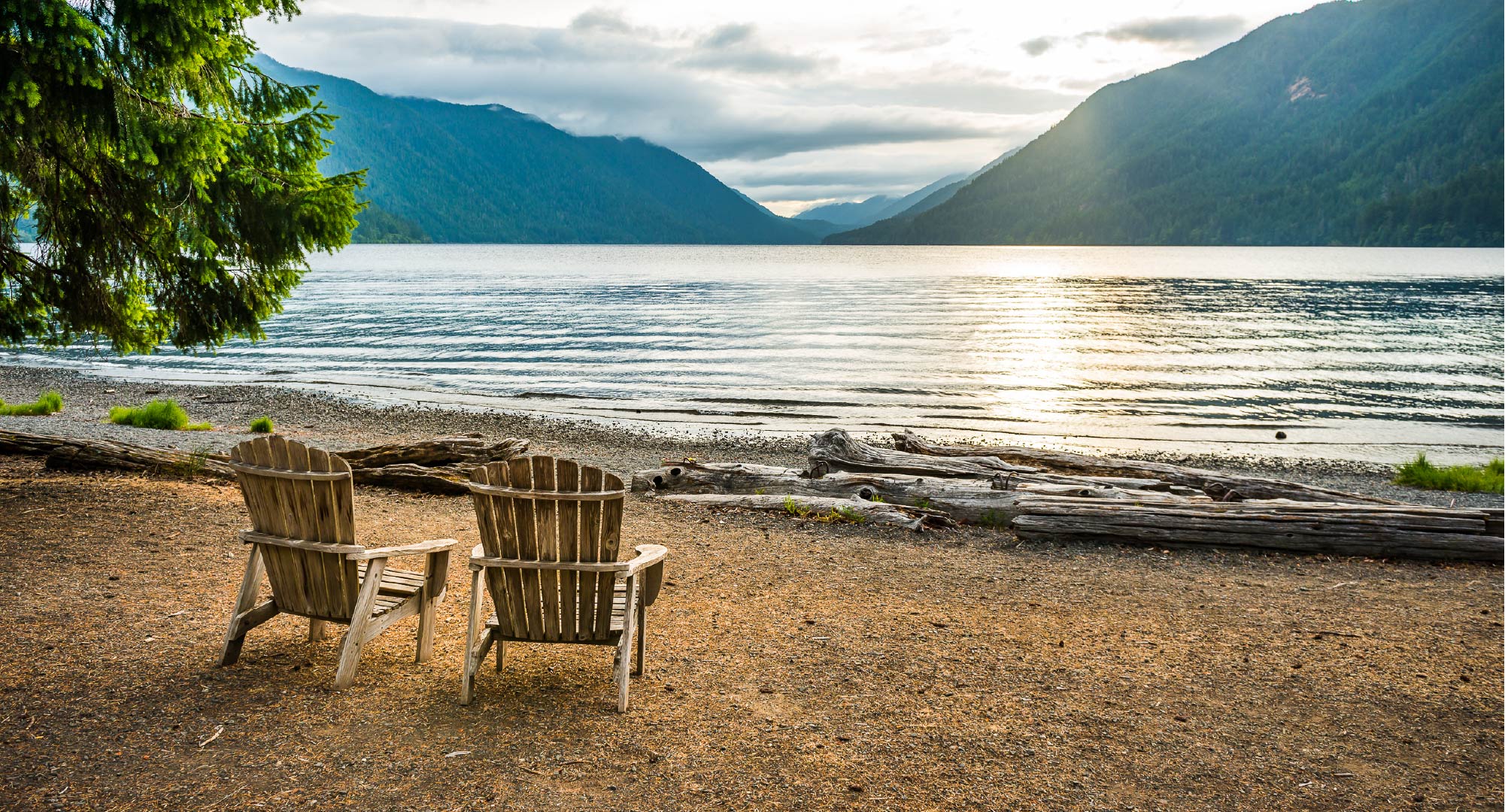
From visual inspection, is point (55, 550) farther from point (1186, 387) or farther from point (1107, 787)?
point (1186, 387)

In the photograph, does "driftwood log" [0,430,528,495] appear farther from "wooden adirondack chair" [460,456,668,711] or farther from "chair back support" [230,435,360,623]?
"wooden adirondack chair" [460,456,668,711]

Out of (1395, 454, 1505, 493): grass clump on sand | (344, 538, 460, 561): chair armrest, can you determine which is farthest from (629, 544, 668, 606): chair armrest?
(1395, 454, 1505, 493): grass clump on sand

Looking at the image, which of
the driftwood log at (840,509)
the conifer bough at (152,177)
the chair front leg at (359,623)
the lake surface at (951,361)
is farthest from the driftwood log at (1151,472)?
the chair front leg at (359,623)

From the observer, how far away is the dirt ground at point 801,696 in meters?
3.89

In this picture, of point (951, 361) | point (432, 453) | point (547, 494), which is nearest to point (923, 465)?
point (432, 453)

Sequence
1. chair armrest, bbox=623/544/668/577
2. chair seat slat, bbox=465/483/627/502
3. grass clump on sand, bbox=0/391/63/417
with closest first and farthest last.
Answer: chair seat slat, bbox=465/483/627/502 → chair armrest, bbox=623/544/668/577 → grass clump on sand, bbox=0/391/63/417

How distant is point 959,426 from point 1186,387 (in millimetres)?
8509

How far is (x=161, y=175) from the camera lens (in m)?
7.74

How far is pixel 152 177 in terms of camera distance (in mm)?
7945

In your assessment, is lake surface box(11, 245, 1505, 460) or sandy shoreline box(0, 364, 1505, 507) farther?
lake surface box(11, 245, 1505, 460)

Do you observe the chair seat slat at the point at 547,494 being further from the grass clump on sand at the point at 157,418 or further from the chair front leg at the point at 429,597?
the grass clump on sand at the point at 157,418

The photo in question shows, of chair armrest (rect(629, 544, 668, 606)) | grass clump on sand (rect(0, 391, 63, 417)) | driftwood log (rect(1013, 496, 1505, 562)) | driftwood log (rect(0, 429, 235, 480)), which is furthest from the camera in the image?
grass clump on sand (rect(0, 391, 63, 417))

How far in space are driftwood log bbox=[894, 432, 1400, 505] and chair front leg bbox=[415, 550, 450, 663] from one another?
6632 mm

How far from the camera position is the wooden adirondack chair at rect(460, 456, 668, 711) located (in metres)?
4.35
